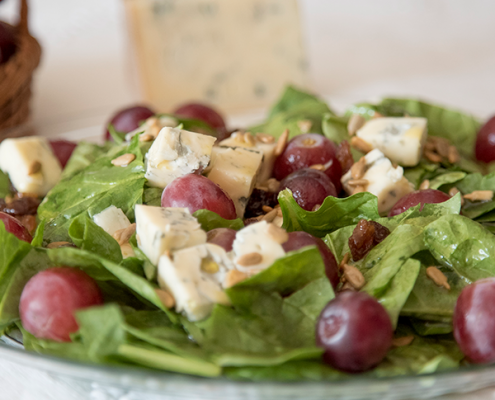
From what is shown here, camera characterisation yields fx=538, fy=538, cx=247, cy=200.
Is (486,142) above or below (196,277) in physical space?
below

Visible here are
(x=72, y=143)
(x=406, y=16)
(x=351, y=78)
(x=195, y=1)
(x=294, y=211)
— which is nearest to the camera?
(x=294, y=211)

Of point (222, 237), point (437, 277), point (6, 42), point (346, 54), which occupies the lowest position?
point (346, 54)

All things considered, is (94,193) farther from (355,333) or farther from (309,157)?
(355,333)

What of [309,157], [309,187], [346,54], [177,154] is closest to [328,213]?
[309,187]

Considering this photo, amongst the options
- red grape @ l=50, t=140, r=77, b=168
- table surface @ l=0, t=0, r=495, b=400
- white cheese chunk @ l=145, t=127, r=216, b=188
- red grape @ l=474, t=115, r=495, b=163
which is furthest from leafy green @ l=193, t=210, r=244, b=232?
table surface @ l=0, t=0, r=495, b=400

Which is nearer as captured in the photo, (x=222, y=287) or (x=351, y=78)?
(x=222, y=287)

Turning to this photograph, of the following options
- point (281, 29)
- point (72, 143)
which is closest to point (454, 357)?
point (72, 143)

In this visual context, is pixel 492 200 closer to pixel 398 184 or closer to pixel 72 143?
pixel 398 184
